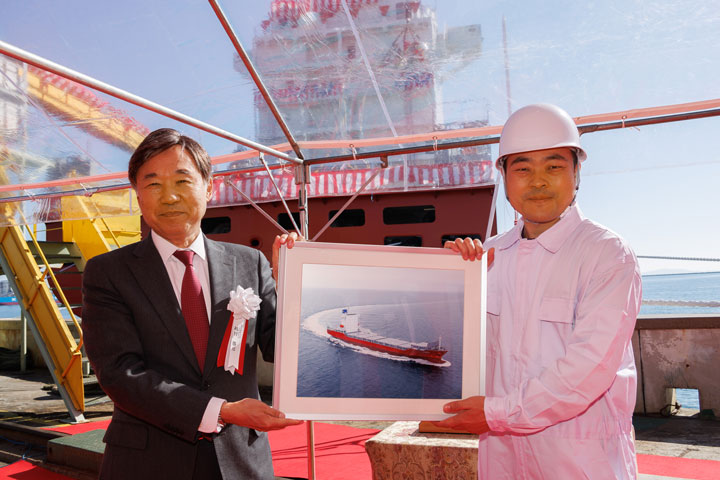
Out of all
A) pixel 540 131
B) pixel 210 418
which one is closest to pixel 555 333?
pixel 540 131

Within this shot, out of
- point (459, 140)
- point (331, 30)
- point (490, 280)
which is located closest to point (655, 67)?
point (459, 140)

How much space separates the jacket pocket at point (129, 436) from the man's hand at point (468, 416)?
998 millimetres

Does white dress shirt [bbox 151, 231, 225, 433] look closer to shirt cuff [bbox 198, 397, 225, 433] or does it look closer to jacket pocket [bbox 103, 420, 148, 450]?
shirt cuff [bbox 198, 397, 225, 433]

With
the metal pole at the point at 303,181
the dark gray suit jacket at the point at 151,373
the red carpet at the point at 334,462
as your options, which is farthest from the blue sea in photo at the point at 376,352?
the metal pole at the point at 303,181

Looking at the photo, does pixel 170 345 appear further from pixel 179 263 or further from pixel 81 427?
pixel 81 427

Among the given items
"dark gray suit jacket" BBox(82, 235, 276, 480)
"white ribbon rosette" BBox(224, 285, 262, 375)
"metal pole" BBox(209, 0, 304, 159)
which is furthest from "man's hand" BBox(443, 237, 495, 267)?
"metal pole" BBox(209, 0, 304, 159)

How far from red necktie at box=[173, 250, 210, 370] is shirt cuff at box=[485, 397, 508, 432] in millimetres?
964

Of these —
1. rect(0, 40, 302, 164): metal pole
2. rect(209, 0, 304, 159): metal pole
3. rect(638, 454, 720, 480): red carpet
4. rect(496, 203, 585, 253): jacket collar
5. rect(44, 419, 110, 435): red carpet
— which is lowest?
rect(44, 419, 110, 435): red carpet

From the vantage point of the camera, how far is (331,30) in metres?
4.98

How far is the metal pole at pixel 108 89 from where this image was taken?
11.5ft

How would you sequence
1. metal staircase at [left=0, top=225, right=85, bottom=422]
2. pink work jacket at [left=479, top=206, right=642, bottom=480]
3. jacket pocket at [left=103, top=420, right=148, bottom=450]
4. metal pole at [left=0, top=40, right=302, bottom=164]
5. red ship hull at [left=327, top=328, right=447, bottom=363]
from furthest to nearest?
metal staircase at [left=0, top=225, right=85, bottom=422]
metal pole at [left=0, top=40, right=302, bottom=164]
red ship hull at [left=327, top=328, right=447, bottom=363]
jacket pocket at [left=103, top=420, right=148, bottom=450]
pink work jacket at [left=479, top=206, right=642, bottom=480]

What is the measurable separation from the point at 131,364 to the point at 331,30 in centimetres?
413

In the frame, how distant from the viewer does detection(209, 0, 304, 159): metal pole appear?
4621 millimetres

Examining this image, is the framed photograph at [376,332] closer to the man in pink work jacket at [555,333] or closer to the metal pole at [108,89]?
the man in pink work jacket at [555,333]
